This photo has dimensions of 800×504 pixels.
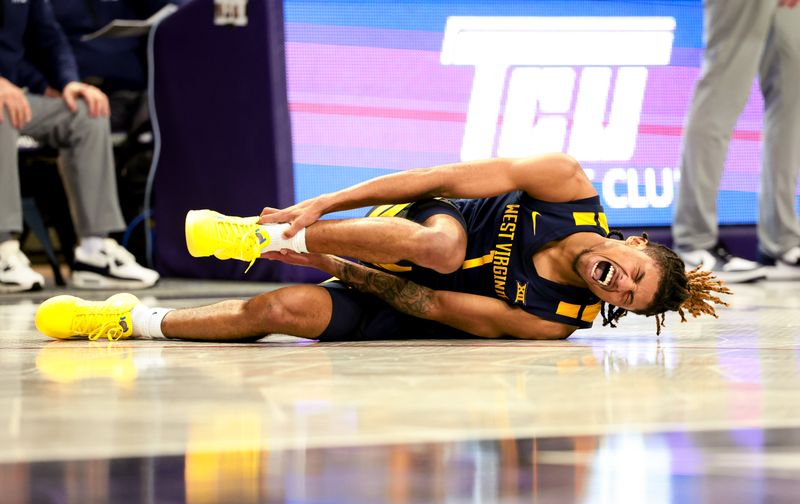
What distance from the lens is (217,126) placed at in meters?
4.96

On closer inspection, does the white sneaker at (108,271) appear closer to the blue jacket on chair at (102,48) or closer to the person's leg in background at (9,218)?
the person's leg in background at (9,218)

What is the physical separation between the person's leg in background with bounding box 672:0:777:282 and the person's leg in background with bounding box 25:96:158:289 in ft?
7.84

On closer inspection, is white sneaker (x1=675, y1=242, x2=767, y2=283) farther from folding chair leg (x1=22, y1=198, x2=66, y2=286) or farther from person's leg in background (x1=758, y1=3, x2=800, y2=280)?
folding chair leg (x1=22, y1=198, x2=66, y2=286)

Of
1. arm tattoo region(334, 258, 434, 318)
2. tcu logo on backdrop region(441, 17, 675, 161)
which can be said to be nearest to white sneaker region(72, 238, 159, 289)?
tcu logo on backdrop region(441, 17, 675, 161)

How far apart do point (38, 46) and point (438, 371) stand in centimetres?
340

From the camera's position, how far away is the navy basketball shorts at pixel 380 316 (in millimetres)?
2724

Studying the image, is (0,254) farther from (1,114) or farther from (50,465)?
(50,465)

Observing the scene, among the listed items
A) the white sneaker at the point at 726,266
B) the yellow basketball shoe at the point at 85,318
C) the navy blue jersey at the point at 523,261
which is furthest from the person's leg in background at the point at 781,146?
→ the yellow basketball shoe at the point at 85,318

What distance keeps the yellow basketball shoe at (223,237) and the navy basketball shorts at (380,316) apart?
283 millimetres

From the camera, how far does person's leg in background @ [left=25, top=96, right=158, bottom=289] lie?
4.70m

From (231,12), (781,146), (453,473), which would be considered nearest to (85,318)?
(453,473)

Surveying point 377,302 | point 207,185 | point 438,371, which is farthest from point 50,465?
point 207,185

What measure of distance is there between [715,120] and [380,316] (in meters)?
2.47

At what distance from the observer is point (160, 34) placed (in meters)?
5.23
